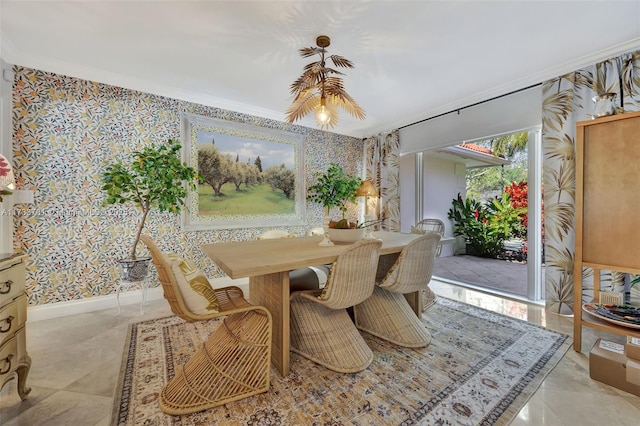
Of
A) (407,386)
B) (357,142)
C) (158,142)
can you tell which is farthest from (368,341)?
(357,142)

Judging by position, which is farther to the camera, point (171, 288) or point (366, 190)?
point (366, 190)

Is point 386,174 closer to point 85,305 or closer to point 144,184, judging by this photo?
point 144,184

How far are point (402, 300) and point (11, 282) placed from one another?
261 cm

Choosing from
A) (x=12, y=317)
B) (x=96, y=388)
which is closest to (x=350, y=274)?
(x=96, y=388)

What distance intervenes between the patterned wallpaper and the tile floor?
541 mm

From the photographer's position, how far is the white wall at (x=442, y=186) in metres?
5.61

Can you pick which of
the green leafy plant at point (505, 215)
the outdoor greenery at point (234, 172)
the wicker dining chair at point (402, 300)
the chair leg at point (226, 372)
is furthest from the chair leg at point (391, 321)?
the green leafy plant at point (505, 215)

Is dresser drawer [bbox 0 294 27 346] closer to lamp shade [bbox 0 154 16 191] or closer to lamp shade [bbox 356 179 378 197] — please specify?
lamp shade [bbox 0 154 16 191]

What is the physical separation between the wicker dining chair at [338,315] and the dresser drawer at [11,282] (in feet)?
5.17

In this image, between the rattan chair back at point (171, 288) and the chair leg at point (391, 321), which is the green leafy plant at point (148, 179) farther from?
the chair leg at point (391, 321)

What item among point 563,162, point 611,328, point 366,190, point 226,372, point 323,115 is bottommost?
point 226,372

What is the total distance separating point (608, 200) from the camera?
1915 mm

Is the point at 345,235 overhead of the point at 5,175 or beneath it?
beneath

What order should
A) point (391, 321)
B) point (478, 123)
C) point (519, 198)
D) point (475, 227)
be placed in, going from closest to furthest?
point (391, 321)
point (478, 123)
point (519, 198)
point (475, 227)
